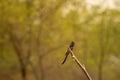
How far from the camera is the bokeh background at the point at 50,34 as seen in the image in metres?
15.6

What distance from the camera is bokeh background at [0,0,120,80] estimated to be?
15.6 meters

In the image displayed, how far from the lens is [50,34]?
17.2m

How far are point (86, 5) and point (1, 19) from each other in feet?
14.4

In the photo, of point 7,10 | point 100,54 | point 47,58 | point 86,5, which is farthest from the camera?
point 100,54

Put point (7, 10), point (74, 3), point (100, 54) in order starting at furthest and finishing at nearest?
point (100, 54) < point (74, 3) < point (7, 10)

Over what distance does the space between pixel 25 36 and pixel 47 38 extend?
1186 millimetres

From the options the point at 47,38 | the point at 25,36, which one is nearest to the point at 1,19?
the point at 25,36

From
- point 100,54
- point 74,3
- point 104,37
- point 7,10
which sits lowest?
point 100,54

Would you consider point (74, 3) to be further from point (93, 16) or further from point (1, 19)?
point (1, 19)

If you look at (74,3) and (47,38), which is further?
(47,38)

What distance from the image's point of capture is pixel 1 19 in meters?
15.5

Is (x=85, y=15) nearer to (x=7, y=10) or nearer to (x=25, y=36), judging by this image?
(x=25, y=36)

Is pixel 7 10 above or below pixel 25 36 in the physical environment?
above

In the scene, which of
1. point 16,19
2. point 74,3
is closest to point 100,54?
point 74,3
